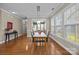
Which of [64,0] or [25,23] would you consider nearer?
[64,0]

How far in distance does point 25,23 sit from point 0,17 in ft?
16.4

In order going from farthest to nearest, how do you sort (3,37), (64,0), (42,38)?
(3,37) < (42,38) < (64,0)

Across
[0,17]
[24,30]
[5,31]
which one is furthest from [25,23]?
[0,17]

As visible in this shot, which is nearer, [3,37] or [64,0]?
[64,0]

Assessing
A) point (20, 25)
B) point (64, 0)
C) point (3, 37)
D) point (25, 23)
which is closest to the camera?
point (64, 0)

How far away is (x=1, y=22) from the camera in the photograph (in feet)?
21.8

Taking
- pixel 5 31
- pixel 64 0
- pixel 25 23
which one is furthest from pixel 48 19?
pixel 64 0

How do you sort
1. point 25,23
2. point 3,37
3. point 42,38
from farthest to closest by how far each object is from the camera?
1. point 25,23
2. point 3,37
3. point 42,38
